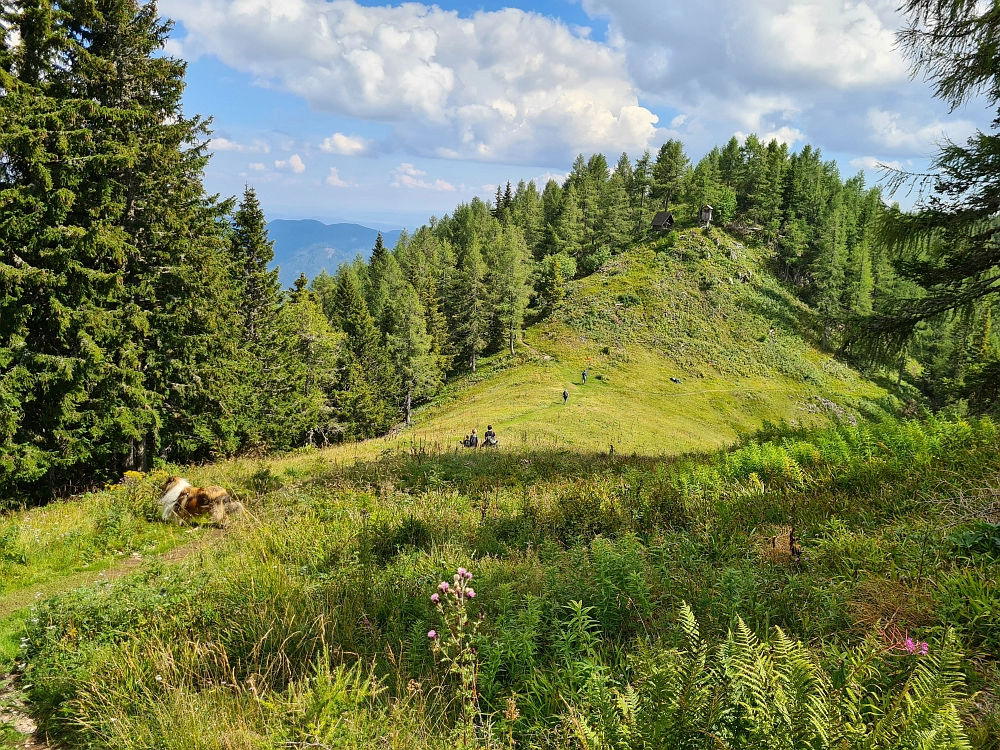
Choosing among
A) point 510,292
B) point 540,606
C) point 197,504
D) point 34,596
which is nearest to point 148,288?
point 197,504

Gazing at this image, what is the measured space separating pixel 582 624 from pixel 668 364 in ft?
168

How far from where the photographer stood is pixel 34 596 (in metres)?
6.81

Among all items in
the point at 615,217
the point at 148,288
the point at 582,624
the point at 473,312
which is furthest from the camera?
the point at 615,217

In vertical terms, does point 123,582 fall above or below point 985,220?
below

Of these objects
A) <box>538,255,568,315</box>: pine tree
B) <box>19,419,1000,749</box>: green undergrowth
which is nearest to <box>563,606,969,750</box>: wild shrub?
<box>19,419,1000,749</box>: green undergrowth

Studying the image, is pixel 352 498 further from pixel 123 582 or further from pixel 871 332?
pixel 871 332

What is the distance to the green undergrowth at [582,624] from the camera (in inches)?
97.3

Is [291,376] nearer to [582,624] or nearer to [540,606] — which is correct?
[540,606]

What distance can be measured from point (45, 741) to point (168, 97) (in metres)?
21.1

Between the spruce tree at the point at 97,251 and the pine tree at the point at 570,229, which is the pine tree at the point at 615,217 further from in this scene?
the spruce tree at the point at 97,251

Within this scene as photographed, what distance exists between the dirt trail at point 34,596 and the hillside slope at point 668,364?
19.4 m

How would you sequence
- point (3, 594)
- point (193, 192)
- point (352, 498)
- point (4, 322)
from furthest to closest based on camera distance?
point (193, 192) → point (4, 322) → point (352, 498) → point (3, 594)

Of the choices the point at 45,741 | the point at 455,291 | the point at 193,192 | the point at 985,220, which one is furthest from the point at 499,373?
the point at 45,741

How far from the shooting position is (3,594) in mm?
6906
